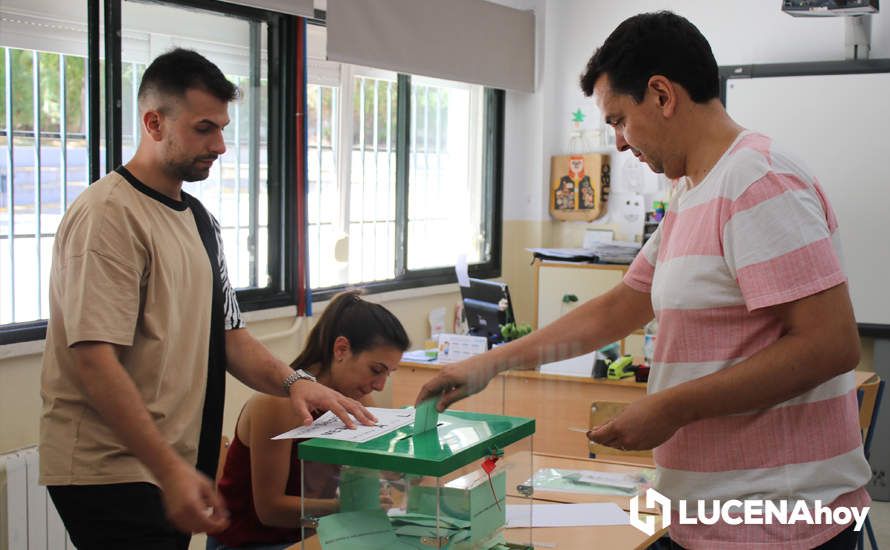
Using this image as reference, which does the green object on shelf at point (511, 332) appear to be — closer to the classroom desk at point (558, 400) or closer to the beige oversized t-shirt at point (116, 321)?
the classroom desk at point (558, 400)

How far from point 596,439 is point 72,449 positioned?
0.94m

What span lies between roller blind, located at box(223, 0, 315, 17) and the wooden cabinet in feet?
6.25

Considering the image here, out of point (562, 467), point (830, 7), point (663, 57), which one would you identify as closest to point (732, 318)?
point (663, 57)

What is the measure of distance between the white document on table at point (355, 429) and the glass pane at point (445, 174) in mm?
3600

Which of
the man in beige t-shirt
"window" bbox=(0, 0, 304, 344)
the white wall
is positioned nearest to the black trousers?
the man in beige t-shirt

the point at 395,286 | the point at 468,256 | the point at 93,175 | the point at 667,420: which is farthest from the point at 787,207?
the point at 468,256

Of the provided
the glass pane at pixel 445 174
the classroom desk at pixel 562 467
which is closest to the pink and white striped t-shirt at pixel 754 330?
the classroom desk at pixel 562 467

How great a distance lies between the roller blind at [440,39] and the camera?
4453 millimetres

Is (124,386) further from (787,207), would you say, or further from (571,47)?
(571,47)

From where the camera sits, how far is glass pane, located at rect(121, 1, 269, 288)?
374 centimetres

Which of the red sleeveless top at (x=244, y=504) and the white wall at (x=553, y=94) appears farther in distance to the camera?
the white wall at (x=553, y=94)

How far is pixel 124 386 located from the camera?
1604 millimetres

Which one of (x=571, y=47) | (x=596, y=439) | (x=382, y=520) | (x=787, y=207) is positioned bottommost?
(x=382, y=520)

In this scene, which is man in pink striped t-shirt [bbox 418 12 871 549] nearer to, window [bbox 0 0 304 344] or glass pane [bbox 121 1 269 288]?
window [bbox 0 0 304 344]
